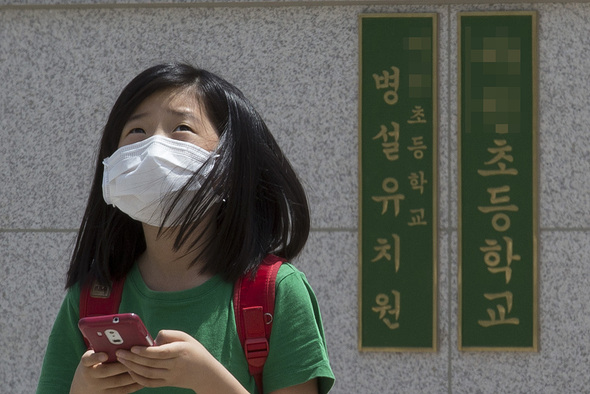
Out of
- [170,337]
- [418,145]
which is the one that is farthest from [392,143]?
[170,337]

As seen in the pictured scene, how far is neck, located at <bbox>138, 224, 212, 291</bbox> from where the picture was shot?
2.03 metres

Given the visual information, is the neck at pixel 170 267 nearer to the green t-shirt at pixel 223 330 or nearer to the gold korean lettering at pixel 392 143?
the green t-shirt at pixel 223 330

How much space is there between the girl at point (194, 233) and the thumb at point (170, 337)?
0.04 feet

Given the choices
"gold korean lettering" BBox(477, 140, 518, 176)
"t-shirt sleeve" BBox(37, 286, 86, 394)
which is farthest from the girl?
"gold korean lettering" BBox(477, 140, 518, 176)

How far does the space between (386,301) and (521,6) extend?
5.08ft

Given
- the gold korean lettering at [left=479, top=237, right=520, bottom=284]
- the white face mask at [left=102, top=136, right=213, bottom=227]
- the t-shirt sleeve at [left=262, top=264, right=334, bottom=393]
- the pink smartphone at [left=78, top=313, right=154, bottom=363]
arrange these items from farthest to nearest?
the gold korean lettering at [left=479, top=237, right=520, bottom=284], the white face mask at [left=102, top=136, right=213, bottom=227], the t-shirt sleeve at [left=262, top=264, right=334, bottom=393], the pink smartphone at [left=78, top=313, right=154, bottom=363]

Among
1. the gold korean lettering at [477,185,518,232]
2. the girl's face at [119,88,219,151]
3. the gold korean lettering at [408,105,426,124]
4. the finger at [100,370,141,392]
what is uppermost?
the gold korean lettering at [408,105,426,124]

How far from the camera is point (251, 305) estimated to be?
6.36 feet

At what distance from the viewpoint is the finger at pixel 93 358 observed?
1.76 metres

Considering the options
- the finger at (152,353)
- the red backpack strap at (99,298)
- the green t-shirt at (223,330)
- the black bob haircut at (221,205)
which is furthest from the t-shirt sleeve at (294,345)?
the red backpack strap at (99,298)

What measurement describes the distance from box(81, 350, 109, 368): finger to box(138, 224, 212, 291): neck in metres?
0.29

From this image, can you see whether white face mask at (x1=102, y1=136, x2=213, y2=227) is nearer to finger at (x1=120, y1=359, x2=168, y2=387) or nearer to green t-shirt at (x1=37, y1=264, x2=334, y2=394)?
green t-shirt at (x1=37, y1=264, x2=334, y2=394)

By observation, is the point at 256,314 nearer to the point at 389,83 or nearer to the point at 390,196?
the point at 390,196

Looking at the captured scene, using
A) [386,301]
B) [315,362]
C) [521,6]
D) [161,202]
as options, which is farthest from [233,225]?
[521,6]
